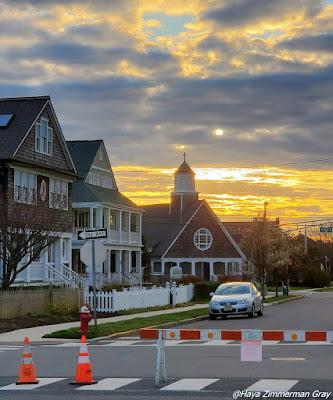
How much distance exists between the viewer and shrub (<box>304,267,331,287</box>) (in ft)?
283

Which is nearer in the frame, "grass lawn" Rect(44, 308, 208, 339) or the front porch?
"grass lawn" Rect(44, 308, 208, 339)

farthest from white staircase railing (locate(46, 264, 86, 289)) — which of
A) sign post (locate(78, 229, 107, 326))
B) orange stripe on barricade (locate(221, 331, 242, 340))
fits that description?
orange stripe on barricade (locate(221, 331, 242, 340))

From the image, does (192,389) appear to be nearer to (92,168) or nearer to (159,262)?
(92,168)

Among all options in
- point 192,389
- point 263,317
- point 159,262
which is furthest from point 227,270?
point 192,389

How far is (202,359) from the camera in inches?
635

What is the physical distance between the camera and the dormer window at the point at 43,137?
40106 millimetres

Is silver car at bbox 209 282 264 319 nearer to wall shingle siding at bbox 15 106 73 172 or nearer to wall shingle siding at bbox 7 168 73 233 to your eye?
wall shingle siding at bbox 7 168 73 233

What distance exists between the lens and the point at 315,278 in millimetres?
86625

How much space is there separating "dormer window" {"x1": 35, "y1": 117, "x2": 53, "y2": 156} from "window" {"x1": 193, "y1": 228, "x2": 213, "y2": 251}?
34106 mm

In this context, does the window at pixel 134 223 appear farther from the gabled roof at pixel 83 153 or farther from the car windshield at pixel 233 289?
the car windshield at pixel 233 289

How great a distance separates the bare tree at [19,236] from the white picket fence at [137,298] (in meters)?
3.33

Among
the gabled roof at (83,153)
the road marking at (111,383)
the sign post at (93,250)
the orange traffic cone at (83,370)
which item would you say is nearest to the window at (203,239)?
the gabled roof at (83,153)

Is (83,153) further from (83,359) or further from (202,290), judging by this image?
(83,359)

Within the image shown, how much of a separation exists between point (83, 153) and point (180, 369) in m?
40.4
